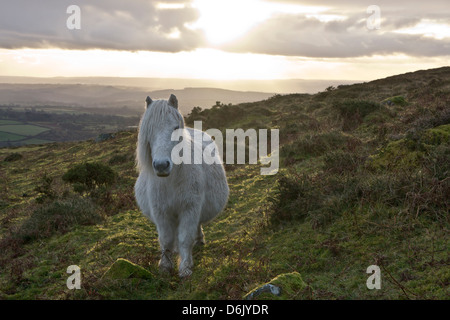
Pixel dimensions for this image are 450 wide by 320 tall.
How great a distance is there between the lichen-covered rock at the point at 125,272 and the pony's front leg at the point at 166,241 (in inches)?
17.0

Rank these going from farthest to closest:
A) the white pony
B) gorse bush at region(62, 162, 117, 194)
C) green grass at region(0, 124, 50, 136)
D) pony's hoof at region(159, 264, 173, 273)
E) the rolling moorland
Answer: green grass at region(0, 124, 50, 136), gorse bush at region(62, 162, 117, 194), pony's hoof at region(159, 264, 173, 273), the white pony, the rolling moorland

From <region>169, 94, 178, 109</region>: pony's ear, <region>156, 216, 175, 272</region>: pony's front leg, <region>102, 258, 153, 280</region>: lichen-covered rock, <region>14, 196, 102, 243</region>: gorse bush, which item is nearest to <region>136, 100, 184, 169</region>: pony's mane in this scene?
<region>169, 94, 178, 109</region>: pony's ear

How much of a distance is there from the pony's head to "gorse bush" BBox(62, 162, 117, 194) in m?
7.37

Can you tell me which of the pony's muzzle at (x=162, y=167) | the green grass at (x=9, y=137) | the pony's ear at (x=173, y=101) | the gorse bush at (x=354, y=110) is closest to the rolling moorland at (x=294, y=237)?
the pony's muzzle at (x=162, y=167)

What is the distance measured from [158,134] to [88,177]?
863 centimetres

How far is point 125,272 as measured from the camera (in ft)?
16.4

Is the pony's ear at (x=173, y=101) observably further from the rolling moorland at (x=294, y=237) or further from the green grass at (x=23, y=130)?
the green grass at (x=23, y=130)

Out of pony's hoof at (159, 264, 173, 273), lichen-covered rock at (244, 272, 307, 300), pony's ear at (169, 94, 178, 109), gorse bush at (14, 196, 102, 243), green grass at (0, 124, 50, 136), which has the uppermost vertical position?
pony's ear at (169, 94, 178, 109)

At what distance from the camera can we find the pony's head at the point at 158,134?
456 centimetres

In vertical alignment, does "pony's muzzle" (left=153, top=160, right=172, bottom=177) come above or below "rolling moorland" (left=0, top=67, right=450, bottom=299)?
above

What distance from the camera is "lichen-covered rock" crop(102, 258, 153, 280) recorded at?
494 cm
